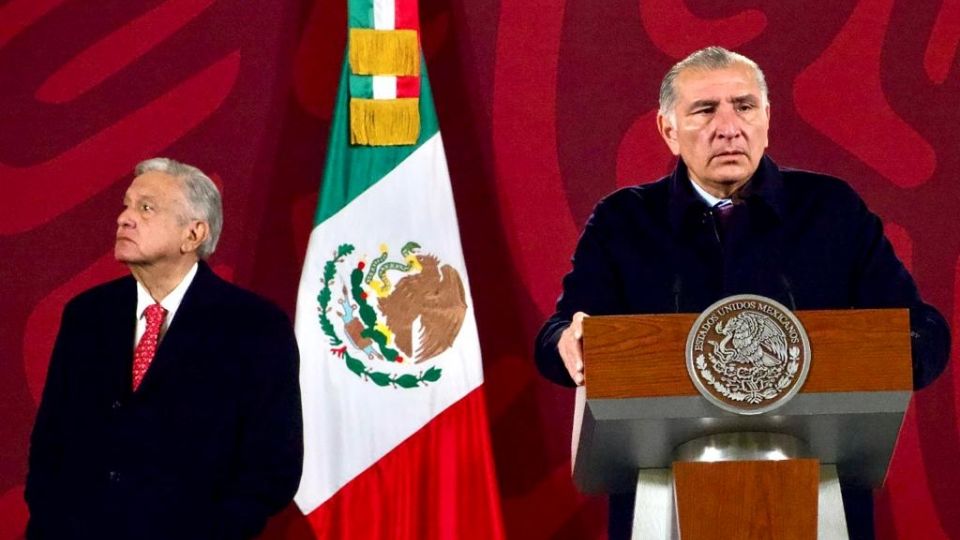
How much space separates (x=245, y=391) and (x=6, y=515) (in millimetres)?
1494

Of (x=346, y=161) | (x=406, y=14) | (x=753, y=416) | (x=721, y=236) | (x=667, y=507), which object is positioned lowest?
(x=667, y=507)

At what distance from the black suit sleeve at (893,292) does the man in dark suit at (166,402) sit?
1.15 meters

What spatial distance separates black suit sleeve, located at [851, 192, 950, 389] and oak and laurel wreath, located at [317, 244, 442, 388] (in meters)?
1.61

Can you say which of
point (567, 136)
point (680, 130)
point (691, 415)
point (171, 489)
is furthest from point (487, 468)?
point (691, 415)

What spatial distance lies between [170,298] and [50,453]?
1.29 feet

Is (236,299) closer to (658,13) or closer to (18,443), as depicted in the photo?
(18,443)

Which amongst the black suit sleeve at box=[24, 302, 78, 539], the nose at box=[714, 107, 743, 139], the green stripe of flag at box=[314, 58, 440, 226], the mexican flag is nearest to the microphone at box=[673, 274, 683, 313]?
the nose at box=[714, 107, 743, 139]

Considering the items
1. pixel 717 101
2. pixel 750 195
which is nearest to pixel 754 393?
pixel 750 195

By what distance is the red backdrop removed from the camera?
401 cm

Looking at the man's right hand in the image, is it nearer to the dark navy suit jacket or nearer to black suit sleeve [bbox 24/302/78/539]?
the dark navy suit jacket

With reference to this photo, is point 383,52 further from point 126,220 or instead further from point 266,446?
point 266,446

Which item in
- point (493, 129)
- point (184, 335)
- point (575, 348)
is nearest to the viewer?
point (575, 348)

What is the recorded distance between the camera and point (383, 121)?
12.8ft

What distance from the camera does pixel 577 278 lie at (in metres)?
2.45
